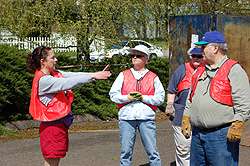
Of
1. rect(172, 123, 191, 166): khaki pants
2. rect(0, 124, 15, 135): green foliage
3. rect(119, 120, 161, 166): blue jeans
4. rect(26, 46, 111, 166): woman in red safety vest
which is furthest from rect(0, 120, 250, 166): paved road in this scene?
rect(26, 46, 111, 166): woman in red safety vest

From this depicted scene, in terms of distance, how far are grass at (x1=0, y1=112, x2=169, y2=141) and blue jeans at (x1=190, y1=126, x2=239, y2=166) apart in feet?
17.1

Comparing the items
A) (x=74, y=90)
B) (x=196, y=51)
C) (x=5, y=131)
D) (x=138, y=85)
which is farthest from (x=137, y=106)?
(x=74, y=90)

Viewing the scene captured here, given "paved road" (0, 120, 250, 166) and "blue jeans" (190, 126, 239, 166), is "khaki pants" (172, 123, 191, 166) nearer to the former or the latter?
"paved road" (0, 120, 250, 166)

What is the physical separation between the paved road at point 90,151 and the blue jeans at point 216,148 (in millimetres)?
2510

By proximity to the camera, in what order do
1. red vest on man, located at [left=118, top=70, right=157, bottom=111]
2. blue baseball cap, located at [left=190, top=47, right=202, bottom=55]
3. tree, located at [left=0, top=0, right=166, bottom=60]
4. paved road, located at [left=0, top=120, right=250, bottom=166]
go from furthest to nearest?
tree, located at [left=0, top=0, right=166, bottom=60]
paved road, located at [left=0, top=120, right=250, bottom=166]
blue baseball cap, located at [left=190, top=47, right=202, bottom=55]
red vest on man, located at [left=118, top=70, right=157, bottom=111]

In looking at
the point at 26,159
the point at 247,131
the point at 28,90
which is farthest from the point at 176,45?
the point at 26,159

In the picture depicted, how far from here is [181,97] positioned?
5336 millimetres

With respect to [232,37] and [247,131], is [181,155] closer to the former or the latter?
[247,131]

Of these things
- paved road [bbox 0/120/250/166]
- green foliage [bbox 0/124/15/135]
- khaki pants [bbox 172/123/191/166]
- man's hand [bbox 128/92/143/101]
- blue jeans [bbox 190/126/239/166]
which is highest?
man's hand [bbox 128/92/143/101]

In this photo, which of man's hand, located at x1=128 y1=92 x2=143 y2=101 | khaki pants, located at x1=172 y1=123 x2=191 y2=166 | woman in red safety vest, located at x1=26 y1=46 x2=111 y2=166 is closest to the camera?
woman in red safety vest, located at x1=26 y1=46 x2=111 y2=166

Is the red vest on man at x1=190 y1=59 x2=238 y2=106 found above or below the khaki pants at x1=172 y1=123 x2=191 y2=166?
above

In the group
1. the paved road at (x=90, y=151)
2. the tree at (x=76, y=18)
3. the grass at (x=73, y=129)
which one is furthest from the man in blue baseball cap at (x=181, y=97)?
the tree at (x=76, y=18)

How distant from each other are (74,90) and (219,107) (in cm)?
689

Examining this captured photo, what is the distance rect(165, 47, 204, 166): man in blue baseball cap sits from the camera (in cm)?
529
